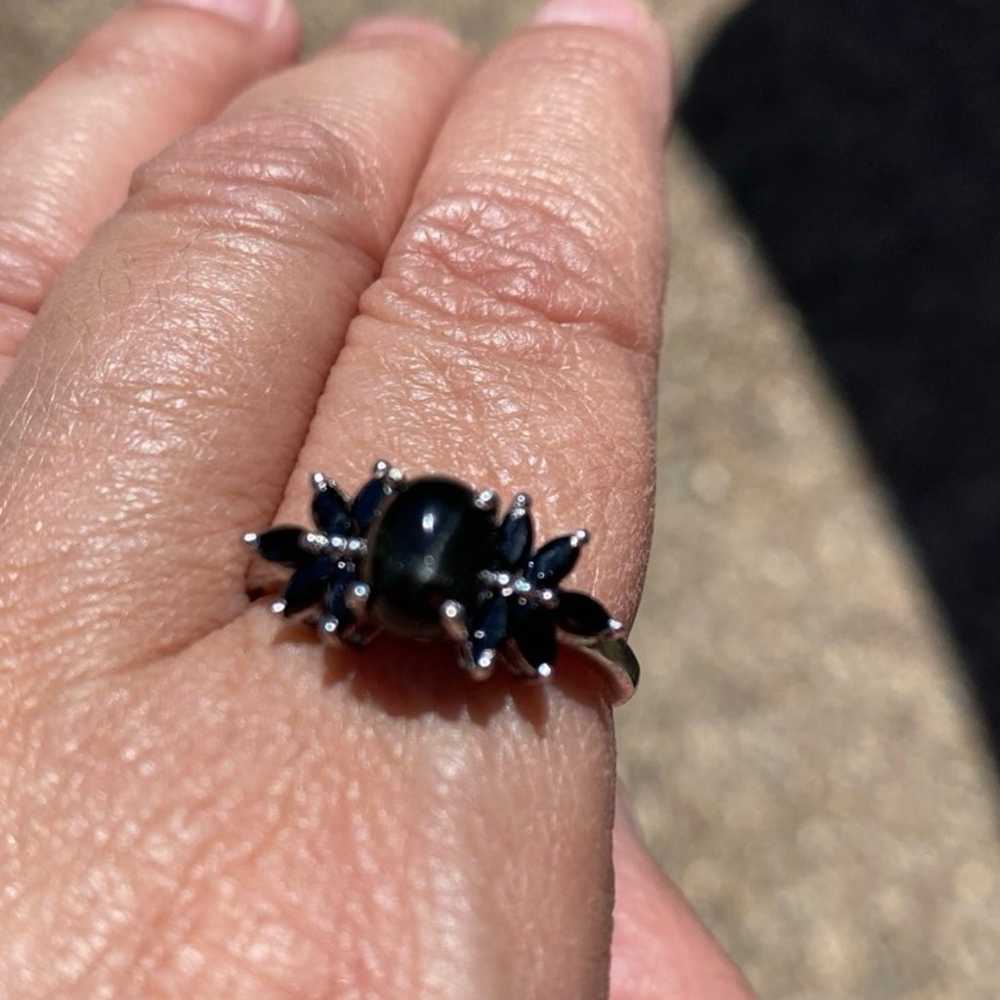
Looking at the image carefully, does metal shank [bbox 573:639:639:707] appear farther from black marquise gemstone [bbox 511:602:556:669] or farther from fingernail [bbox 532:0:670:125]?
fingernail [bbox 532:0:670:125]

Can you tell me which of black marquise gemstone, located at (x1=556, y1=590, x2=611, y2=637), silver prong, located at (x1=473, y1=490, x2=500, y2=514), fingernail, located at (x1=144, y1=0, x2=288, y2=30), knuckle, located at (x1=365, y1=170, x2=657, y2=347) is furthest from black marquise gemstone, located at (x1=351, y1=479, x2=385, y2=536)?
fingernail, located at (x1=144, y1=0, x2=288, y2=30)

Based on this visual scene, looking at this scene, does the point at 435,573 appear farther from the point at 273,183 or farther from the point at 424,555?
the point at 273,183

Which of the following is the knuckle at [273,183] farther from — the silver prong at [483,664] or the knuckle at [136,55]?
the silver prong at [483,664]

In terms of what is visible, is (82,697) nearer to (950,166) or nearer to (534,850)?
(534,850)

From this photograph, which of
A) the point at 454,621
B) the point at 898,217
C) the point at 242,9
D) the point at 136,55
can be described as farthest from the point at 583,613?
the point at 898,217

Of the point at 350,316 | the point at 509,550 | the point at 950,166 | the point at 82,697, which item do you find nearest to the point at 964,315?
the point at 950,166

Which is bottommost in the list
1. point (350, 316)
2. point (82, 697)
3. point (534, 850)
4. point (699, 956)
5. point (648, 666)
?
point (648, 666)
